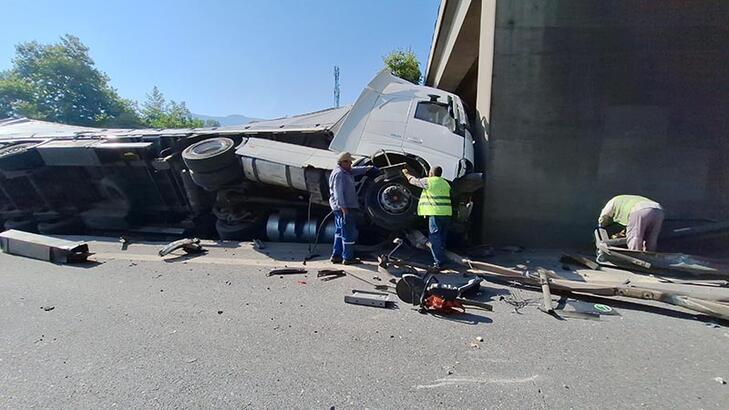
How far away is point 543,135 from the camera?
17.0 feet

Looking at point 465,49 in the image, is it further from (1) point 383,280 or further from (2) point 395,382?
(2) point 395,382

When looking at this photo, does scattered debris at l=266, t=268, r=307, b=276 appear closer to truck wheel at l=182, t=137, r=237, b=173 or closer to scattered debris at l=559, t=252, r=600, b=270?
truck wheel at l=182, t=137, r=237, b=173

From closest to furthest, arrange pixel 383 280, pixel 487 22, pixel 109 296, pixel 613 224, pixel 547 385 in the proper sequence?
pixel 547 385
pixel 109 296
pixel 383 280
pixel 613 224
pixel 487 22

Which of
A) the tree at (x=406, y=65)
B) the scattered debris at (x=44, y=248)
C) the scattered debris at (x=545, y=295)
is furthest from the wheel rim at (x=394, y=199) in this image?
the tree at (x=406, y=65)

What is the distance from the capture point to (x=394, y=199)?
14.9ft

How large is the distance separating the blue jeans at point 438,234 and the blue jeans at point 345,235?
3.45 feet

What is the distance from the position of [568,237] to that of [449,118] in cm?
271

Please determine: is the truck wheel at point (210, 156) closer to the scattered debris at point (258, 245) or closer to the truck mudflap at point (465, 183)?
the scattered debris at point (258, 245)

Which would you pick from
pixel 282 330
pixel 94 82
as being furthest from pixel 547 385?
pixel 94 82

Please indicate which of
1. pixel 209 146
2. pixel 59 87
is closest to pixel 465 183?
pixel 209 146

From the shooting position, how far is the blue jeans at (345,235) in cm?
449

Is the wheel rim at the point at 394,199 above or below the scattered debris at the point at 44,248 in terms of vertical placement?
above

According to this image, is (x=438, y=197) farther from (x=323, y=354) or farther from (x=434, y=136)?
(x=323, y=354)

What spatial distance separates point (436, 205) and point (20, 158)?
716 centimetres
